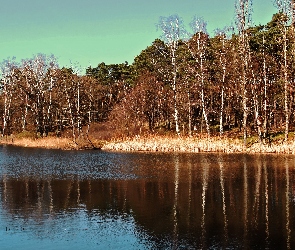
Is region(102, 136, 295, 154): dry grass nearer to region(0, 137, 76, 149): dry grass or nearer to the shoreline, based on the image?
the shoreline

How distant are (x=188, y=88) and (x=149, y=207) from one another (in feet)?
126

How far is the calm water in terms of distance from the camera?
36.3 feet

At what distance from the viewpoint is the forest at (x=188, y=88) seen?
147ft

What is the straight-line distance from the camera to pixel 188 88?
5219 cm

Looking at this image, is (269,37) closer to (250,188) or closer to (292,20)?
(292,20)

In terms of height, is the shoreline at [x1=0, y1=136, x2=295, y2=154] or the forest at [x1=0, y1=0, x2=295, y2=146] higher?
the forest at [x1=0, y1=0, x2=295, y2=146]

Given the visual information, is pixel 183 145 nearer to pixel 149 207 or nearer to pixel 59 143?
pixel 59 143

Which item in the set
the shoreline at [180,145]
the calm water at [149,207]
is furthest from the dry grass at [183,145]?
the calm water at [149,207]

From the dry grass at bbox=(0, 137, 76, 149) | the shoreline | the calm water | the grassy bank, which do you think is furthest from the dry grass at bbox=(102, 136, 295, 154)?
the calm water

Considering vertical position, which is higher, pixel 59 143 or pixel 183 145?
pixel 59 143

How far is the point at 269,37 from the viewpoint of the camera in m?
53.1

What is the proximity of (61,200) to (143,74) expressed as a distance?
165 ft

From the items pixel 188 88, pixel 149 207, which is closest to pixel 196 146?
pixel 188 88

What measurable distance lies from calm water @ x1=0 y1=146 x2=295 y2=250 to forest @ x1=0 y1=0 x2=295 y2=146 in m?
19.1
